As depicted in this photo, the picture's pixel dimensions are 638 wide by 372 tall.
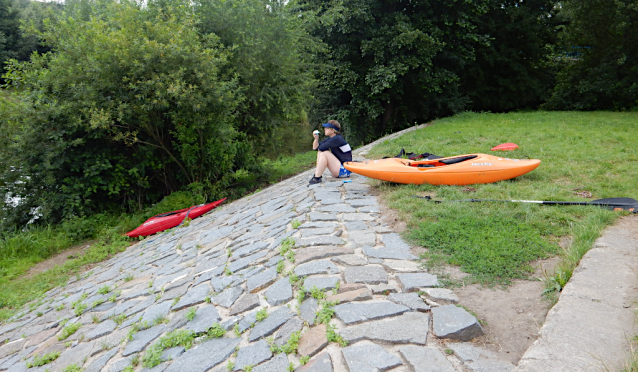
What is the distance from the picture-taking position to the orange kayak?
573 cm

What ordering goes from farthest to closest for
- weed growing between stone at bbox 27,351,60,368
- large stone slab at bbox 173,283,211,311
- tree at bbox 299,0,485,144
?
1. tree at bbox 299,0,485,144
2. large stone slab at bbox 173,283,211,311
3. weed growing between stone at bbox 27,351,60,368

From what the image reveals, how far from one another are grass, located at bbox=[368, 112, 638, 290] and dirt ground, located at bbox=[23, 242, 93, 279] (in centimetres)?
629

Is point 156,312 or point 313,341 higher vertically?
point 313,341

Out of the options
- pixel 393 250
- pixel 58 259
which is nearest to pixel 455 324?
pixel 393 250

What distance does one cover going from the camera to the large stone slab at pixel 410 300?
293cm

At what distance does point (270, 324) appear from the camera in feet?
10.3

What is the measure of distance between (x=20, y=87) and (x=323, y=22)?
899 centimetres

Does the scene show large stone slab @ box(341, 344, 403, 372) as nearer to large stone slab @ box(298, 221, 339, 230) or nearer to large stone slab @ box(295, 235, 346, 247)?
large stone slab @ box(295, 235, 346, 247)

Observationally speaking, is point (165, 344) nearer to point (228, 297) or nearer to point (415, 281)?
point (228, 297)

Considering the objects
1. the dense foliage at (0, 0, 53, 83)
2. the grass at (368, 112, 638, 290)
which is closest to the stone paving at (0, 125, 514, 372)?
the grass at (368, 112, 638, 290)

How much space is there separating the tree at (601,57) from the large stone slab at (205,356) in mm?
16646

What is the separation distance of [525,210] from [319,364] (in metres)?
3.16

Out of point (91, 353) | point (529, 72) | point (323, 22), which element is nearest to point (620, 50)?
point (529, 72)

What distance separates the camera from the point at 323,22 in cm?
1362
